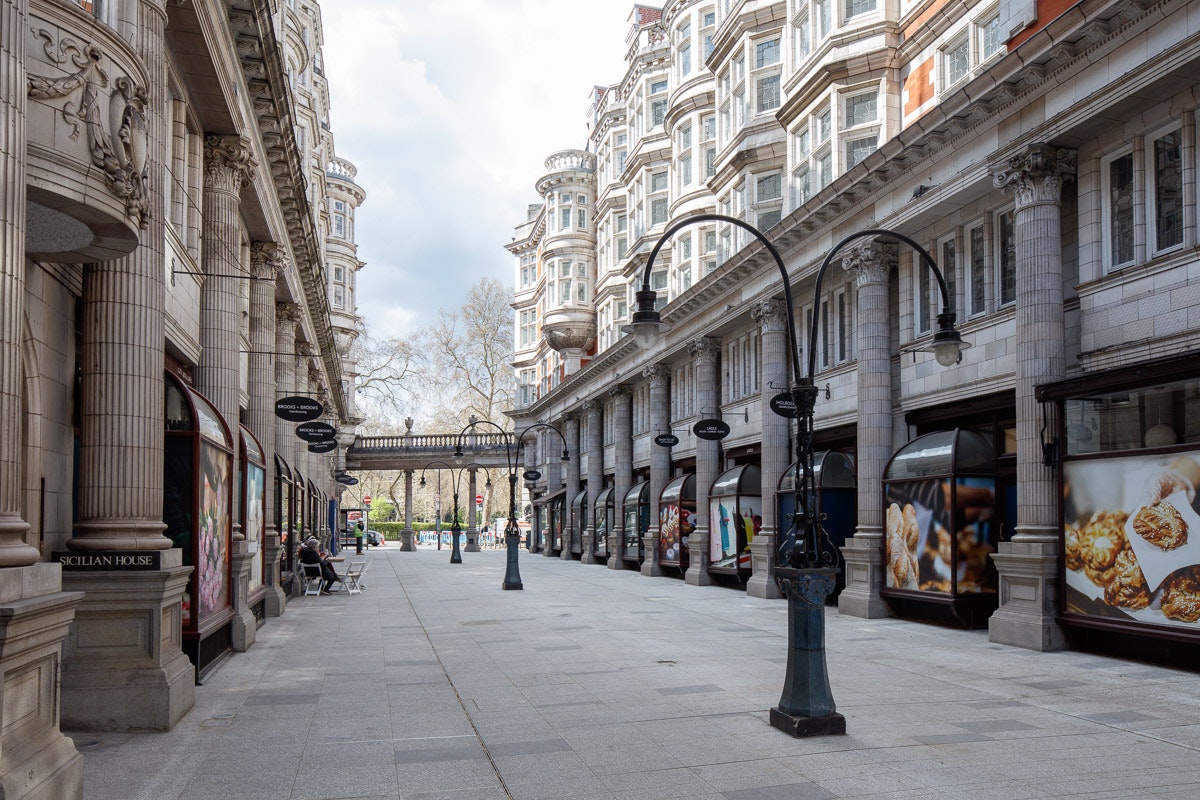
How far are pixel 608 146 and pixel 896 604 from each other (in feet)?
114

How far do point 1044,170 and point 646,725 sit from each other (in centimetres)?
1152

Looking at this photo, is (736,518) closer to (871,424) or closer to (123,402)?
(871,424)

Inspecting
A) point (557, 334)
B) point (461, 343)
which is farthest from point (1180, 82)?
point (461, 343)

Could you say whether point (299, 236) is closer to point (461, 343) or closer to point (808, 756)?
point (808, 756)

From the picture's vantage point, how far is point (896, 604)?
21.3 m

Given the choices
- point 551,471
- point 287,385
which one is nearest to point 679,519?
point 287,385

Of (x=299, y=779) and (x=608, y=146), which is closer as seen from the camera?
(x=299, y=779)

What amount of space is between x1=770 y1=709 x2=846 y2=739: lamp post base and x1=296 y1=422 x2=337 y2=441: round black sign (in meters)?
16.7

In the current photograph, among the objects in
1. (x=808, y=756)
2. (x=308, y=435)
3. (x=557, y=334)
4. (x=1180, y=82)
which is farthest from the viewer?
(x=557, y=334)

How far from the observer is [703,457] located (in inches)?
1283

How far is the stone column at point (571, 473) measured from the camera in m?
52.1

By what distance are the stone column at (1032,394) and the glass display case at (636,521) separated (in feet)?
71.3

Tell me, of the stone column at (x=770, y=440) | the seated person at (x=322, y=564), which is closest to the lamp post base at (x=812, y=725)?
the stone column at (x=770, y=440)

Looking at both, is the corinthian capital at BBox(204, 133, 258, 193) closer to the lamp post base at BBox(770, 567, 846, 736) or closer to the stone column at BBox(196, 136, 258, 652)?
the stone column at BBox(196, 136, 258, 652)
